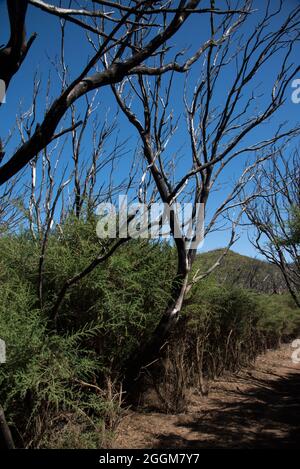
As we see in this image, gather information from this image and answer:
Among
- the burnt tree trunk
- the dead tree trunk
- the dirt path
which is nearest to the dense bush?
the burnt tree trunk

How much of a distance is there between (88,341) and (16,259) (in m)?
1.22

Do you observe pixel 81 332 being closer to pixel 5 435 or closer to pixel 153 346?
pixel 153 346

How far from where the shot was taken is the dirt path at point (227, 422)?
420cm

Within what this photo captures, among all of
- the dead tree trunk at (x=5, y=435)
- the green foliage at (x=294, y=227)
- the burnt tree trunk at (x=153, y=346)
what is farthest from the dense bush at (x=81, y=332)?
the green foliage at (x=294, y=227)

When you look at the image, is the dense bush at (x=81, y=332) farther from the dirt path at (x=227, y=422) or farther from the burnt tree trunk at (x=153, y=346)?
the dirt path at (x=227, y=422)

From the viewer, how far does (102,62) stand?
5.66 m

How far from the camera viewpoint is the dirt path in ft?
13.8

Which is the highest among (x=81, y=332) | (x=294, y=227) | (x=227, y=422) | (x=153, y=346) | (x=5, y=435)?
(x=294, y=227)

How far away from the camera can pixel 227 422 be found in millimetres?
4984

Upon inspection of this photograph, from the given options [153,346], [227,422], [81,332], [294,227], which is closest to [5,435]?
[81,332]

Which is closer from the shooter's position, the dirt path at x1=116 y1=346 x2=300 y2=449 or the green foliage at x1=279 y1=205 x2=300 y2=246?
the dirt path at x1=116 y1=346 x2=300 y2=449

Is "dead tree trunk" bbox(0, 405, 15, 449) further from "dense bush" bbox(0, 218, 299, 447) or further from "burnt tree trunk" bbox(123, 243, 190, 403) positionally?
"burnt tree trunk" bbox(123, 243, 190, 403)

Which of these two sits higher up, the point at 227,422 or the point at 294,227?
the point at 294,227

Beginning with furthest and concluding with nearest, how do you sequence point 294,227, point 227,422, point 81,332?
point 294,227
point 227,422
point 81,332
